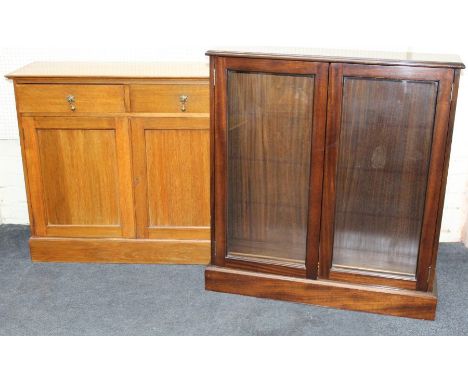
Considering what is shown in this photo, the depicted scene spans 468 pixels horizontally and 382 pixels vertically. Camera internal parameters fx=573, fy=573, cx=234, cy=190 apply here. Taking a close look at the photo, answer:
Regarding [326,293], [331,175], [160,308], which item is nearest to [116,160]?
[160,308]

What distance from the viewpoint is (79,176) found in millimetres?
2848

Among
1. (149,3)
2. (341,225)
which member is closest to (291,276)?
(341,225)

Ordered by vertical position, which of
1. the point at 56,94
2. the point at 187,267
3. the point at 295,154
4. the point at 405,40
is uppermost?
the point at 405,40

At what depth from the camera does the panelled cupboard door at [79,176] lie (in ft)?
9.07

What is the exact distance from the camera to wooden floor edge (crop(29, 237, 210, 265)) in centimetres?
293

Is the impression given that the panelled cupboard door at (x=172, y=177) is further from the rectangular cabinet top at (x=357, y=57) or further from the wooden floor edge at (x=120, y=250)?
the rectangular cabinet top at (x=357, y=57)

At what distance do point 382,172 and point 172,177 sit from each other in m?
1.02

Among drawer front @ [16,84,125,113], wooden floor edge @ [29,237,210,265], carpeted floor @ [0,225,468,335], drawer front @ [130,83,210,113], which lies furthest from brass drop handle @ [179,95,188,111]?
carpeted floor @ [0,225,468,335]

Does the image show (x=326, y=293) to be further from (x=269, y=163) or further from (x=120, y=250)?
(x=120, y=250)

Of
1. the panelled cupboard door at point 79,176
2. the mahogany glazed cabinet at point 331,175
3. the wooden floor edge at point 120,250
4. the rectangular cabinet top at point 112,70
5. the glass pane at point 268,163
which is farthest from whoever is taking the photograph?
the wooden floor edge at point 120,250

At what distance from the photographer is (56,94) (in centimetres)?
271

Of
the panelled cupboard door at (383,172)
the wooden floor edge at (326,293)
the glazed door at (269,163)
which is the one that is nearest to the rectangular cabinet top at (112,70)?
the glazed door at (269,163)

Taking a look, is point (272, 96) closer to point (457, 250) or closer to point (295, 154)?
point (295, 154)

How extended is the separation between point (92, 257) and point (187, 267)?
498mm
